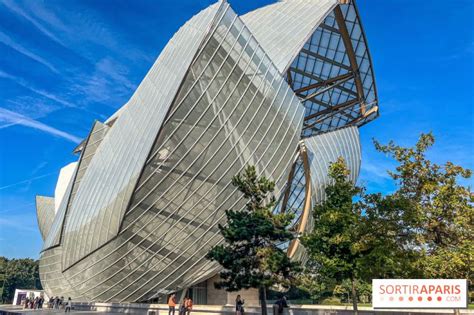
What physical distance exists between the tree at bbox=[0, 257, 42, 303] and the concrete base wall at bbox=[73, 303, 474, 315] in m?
63.8

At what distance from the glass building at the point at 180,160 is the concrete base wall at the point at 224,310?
1.09 metres

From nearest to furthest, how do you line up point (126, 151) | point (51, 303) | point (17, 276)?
point (126, 151) < point (51, 303) < point (17, 276)

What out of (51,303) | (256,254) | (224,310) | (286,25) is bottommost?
(51,303)

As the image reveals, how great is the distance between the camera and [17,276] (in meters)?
89.8

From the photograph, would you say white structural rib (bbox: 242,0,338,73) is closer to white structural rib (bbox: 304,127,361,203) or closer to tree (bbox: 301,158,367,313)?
white structural rib (bbox: 304,127,361,203)

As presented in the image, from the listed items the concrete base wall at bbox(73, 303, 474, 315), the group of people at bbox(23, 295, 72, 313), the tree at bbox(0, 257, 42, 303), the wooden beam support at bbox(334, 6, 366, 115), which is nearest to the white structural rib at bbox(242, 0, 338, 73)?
the wooden beam support at bbox(334, 6, 366, 115)

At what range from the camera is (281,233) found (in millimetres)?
19781

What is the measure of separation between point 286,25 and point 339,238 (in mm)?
25446

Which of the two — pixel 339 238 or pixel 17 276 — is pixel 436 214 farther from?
pixel 17 276

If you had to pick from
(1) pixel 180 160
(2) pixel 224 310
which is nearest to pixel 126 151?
(1) pixel 180 160

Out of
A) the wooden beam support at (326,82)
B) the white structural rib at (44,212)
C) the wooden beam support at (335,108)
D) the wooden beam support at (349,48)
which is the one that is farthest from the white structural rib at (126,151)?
the wooden beam support at (335,108)

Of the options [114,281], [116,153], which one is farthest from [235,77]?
[114,281]

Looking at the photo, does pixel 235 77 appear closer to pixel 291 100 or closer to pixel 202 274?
pixel 291 100

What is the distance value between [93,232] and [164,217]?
6.19m
